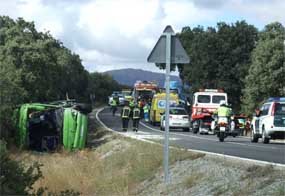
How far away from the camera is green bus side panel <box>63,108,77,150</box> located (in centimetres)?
2897

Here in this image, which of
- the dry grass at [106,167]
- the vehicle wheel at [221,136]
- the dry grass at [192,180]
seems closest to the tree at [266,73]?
the vehicle wheel at [221,136]

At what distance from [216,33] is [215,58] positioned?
315cm

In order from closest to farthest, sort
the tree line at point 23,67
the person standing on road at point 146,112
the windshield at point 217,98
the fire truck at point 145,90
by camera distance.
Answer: the tree line at point 23,67
the windshield at point 217,98
the person standing on road at point 146,112
the fire truck at point 145,90

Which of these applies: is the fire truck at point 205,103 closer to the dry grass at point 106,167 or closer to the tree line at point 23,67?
the tree line at point 23,67

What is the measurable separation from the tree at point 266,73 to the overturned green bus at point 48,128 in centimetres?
2942

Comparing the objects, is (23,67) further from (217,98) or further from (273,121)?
(273,121)

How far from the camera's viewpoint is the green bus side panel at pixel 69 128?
28969 millimetres

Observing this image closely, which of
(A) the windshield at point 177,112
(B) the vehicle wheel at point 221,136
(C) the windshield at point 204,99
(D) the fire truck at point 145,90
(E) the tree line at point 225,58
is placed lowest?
(B) the vehicle wheel at point 221,136

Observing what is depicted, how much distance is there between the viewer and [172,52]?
552 inches

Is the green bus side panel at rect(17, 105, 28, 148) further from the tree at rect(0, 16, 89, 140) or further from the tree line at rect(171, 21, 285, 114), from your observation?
the tree line at rect(171, 21, 285, 114)

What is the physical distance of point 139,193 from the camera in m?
16.1

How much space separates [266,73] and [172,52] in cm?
4508

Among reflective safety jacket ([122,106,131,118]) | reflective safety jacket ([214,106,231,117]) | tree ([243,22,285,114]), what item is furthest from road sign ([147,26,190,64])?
tree ([243,22,285,114])

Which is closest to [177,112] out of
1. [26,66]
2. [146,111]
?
[26,66]
